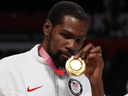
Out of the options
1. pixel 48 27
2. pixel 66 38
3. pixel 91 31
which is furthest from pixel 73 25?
pixel 91 31

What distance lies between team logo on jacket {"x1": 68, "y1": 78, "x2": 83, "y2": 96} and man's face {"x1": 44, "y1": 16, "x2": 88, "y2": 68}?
0.48 ft

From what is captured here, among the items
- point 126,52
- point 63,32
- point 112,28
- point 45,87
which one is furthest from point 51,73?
point 112,28

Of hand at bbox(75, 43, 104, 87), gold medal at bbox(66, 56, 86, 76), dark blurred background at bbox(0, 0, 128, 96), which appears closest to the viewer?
gold medal at bbox(66, 56, 86, 76)

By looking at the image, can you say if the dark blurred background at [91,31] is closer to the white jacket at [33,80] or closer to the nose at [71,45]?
the white jacket at [33,80]

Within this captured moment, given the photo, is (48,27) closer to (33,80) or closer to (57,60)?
(57,60)

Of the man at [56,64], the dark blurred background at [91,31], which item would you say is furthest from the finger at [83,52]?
the dark blurred background at [91,31]

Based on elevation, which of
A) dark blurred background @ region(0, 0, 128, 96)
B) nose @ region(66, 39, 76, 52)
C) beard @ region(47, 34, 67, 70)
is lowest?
dark blurred background @ region(0, 0, 128, 96)

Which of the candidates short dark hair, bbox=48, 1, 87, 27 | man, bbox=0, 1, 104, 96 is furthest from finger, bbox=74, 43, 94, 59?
short dark hair, bbox=48, 1, 87, 27

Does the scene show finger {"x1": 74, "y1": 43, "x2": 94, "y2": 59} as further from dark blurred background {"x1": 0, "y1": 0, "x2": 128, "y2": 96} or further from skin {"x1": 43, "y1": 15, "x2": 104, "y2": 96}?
dark blurred background {"x1": 0, "y1": 0, "x2": 128, "y2": 96}

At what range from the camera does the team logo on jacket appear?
1.81m

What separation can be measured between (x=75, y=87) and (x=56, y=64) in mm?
195

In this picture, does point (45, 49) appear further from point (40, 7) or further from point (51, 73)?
point (40, 7)

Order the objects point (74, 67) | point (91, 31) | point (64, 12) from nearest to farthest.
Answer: point (74, 67), point (64, 12), point (91, 31)

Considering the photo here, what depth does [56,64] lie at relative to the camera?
5.82 ft
